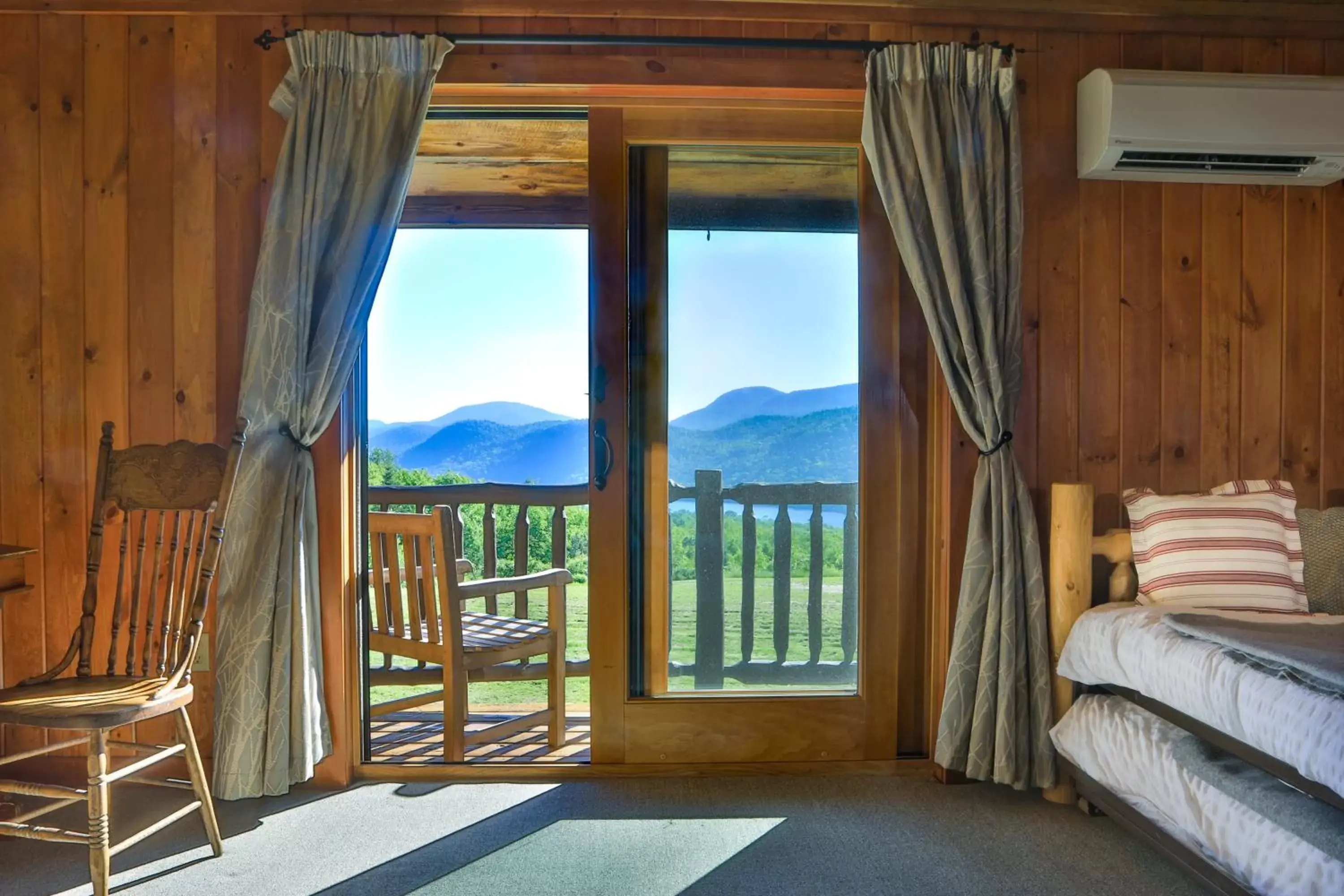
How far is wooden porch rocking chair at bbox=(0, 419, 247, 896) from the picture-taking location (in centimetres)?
192

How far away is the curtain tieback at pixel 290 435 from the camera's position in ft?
8.00

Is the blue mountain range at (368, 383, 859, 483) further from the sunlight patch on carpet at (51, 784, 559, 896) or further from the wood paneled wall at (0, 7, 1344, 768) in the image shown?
the sunlight patch on carpet at (51, 784, 559, 896)

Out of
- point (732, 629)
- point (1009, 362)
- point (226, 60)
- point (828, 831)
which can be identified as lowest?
point (828, 831)

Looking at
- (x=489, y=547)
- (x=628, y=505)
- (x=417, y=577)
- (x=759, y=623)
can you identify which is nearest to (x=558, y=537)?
(x=489, y=547)

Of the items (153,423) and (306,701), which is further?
(153,423)

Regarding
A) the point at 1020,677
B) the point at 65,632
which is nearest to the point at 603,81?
the point at 1020,677

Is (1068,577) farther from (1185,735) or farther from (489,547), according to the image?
(489,547)

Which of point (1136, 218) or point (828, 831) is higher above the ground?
point (1136, 218)

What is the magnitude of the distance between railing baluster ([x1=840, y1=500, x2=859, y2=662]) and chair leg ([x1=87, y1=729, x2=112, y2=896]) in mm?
1996

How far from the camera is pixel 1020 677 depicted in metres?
2.44

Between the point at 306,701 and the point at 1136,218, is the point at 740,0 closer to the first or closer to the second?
the point at 1136,218

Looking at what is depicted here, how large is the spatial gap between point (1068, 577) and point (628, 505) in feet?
4.36

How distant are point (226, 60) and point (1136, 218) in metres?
2.89

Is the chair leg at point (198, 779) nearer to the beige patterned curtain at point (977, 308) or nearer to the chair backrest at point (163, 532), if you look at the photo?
the chair backrest at point (163, 532)
